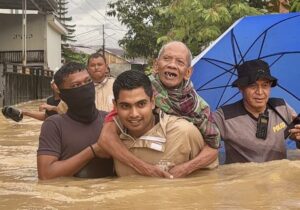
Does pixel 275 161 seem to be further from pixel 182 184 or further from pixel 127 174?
pixel 127 174

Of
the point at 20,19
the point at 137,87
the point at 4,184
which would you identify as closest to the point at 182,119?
the point at 137,87

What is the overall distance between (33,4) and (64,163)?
25.6m

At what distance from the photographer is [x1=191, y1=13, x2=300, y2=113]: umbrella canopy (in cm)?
561

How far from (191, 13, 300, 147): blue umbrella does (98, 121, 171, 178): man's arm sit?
2444mm

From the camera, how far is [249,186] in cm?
346

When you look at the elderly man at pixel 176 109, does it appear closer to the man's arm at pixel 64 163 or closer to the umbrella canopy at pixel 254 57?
the man's arm at pixel 64 163

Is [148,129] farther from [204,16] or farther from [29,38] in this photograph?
[29,38]

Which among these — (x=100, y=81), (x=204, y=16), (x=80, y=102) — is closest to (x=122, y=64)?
(x=204, y=16)

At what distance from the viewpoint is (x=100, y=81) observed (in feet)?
21.0

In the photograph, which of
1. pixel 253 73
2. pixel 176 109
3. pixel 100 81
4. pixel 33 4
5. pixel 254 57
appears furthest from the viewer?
pixel 33 4

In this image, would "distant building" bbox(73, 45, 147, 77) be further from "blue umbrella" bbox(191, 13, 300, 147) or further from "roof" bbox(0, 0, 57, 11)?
"blue umbrella" bbox(191, 13, 300, 147)

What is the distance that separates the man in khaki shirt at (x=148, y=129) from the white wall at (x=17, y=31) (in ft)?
89.8

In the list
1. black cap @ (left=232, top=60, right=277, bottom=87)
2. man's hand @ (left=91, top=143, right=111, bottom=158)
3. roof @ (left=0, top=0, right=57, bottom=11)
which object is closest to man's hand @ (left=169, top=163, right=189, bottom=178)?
man's hand @ (left=91, top=143, right=111, bottom=158)

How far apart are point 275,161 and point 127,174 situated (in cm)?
110
